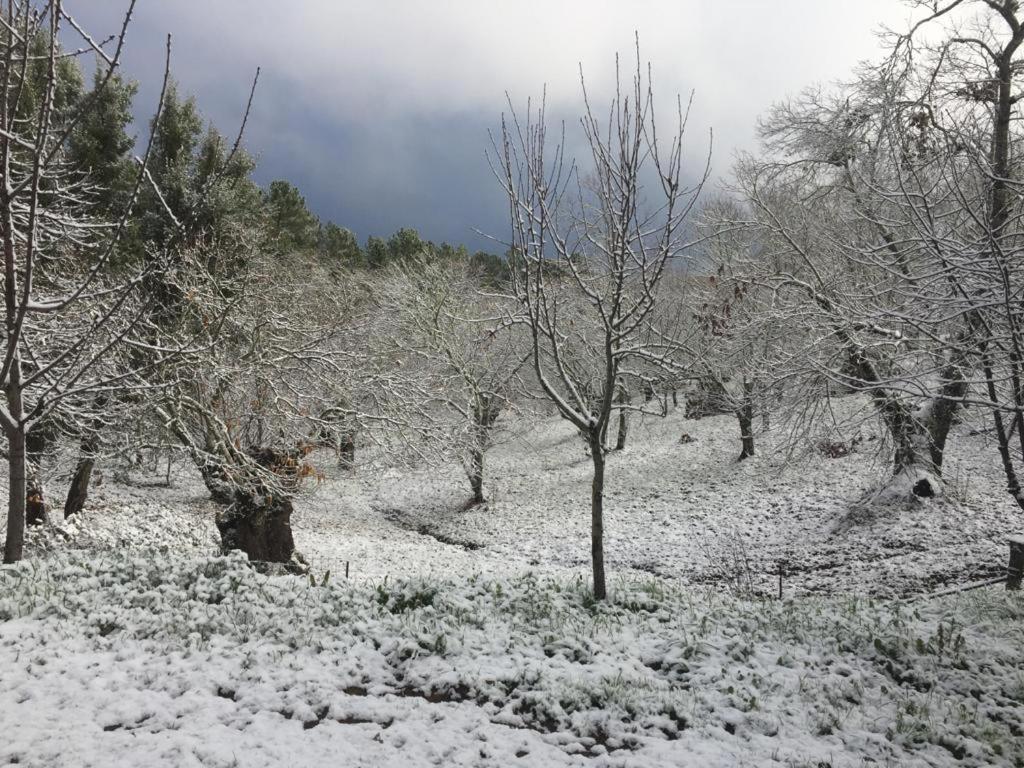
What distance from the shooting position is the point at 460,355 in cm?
1956

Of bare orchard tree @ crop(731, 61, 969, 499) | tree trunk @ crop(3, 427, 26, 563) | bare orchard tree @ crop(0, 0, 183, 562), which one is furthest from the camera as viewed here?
bare orchard tree @ crop(731, 61, 969, 499)

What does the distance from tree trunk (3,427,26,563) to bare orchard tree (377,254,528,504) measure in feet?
35.5

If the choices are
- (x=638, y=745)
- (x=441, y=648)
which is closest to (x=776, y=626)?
(x=638, y=745)

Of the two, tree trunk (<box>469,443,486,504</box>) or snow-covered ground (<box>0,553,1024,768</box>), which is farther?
tree trunk (<box>469,443,486,504</box>)

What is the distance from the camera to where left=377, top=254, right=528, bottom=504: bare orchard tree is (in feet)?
59.6

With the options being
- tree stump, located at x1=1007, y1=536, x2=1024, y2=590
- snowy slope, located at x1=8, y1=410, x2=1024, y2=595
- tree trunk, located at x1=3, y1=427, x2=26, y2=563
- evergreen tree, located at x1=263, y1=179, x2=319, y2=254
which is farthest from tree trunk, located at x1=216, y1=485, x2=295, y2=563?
evergreen tree, located at x1=263, y1=179, x2=319, y2=254

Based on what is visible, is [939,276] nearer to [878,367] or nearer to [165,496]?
[878,367]

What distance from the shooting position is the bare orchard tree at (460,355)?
59.6ft

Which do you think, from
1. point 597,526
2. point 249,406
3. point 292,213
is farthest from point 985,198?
point 292,213

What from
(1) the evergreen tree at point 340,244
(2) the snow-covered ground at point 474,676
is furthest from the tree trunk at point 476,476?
(1) the evergreen tree at point 340,244

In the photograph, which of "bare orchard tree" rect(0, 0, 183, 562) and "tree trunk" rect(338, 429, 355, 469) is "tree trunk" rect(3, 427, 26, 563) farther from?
"tree trunk" rect(338, 429, 355, 469)

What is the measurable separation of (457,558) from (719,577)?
561 cm

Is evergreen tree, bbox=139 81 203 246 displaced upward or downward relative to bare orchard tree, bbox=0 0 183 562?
upward

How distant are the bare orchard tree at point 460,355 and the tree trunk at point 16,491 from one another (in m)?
A: 10.8
